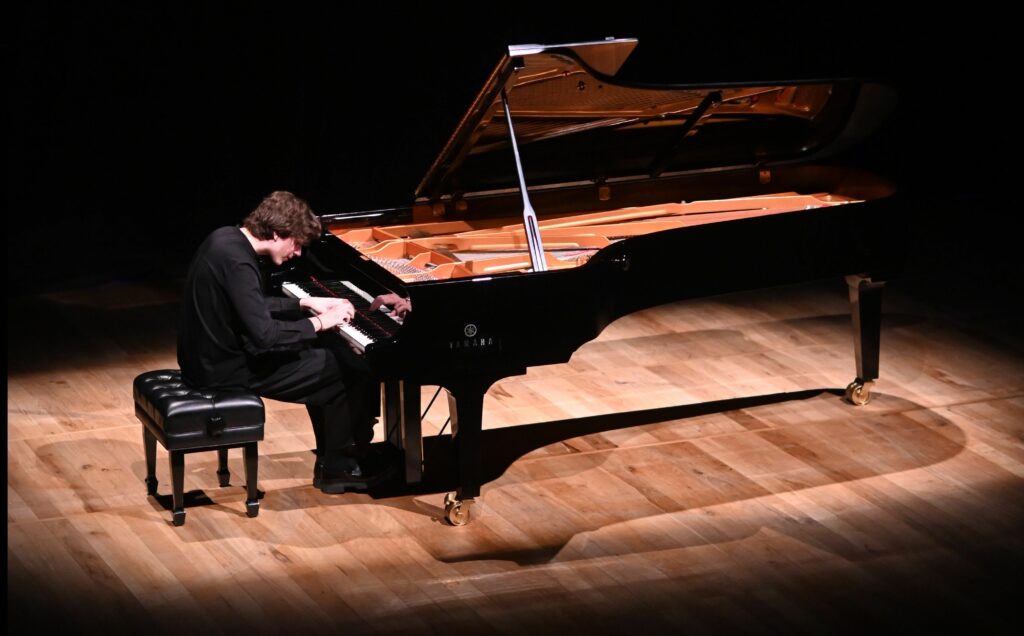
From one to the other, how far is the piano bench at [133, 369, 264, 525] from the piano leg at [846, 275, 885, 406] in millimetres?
2517

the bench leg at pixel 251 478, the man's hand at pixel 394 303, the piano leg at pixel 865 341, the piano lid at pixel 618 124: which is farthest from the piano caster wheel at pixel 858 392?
the bench leg at pixel 251 478

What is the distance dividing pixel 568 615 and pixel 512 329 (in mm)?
942

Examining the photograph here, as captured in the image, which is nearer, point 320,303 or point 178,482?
point 178,482

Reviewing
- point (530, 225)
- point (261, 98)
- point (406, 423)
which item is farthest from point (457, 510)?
point (261, 98)

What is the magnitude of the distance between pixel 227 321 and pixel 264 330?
14 centimetres

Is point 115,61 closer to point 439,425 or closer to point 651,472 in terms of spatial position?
point 439,425

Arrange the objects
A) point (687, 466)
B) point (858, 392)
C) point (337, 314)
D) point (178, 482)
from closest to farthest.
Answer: point (178, 482) < point (337, 314) < point (687, 466) < point (858, 392)

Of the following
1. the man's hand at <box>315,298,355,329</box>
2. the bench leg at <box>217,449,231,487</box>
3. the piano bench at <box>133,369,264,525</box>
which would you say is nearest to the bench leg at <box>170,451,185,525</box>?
the piano bench at <box>133,369,264,525</box>

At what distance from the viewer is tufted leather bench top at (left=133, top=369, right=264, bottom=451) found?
15.4 feet

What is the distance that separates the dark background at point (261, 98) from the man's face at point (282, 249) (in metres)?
2.76

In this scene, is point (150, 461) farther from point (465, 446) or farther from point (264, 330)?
point (465, 446)

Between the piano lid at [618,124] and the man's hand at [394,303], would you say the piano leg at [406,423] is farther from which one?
the piano lid at [618,124]

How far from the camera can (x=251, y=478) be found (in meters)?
4.89

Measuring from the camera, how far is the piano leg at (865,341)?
5992mm
